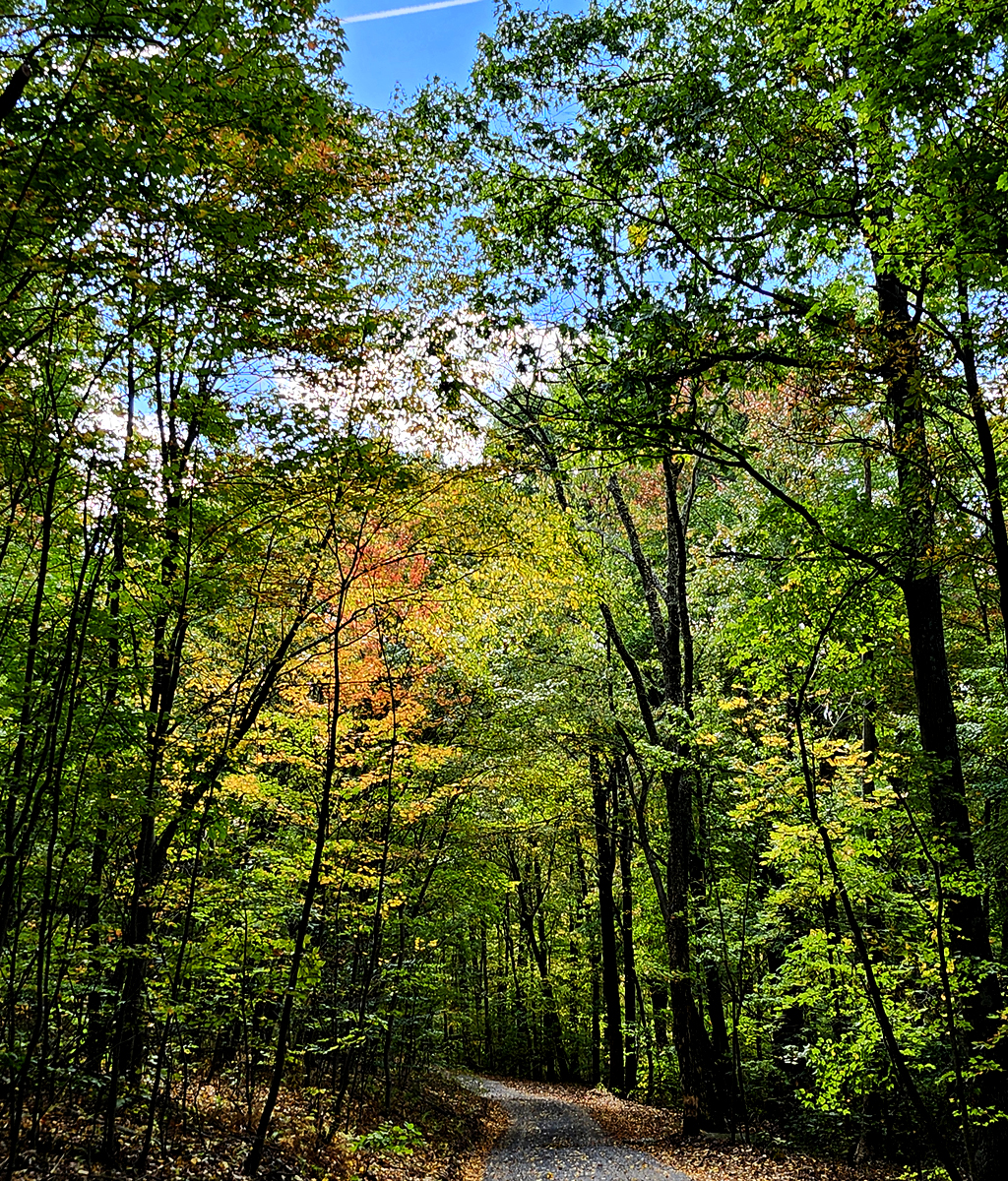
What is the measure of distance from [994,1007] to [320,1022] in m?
6.79

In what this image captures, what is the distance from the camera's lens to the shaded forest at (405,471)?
3902 millimetres

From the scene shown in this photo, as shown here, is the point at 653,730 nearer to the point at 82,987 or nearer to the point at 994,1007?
the point at 994,1007

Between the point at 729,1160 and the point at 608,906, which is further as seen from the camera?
the point at 608,906

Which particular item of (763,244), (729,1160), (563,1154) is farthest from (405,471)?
(563,1154)

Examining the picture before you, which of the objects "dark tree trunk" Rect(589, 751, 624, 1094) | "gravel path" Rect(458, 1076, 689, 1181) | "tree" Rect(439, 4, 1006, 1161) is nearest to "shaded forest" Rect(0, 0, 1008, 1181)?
"tree" Rect(439, 4, 1006, 1161)

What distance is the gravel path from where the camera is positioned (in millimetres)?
8930

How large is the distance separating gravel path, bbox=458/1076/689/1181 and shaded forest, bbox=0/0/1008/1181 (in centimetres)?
155

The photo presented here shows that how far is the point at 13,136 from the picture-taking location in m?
3.56

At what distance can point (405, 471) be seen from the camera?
6.44 m

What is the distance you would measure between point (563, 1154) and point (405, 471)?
33.6 feet

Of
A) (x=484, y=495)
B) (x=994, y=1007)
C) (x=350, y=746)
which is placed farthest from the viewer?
(x=350, y=746)

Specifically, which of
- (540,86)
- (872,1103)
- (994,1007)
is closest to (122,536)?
(540,86)

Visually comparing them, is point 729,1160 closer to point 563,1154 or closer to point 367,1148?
point 563,1154

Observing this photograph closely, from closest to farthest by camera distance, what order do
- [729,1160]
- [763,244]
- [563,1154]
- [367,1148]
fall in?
[763,244], [367,1148], [729,1160], [563,1154]
